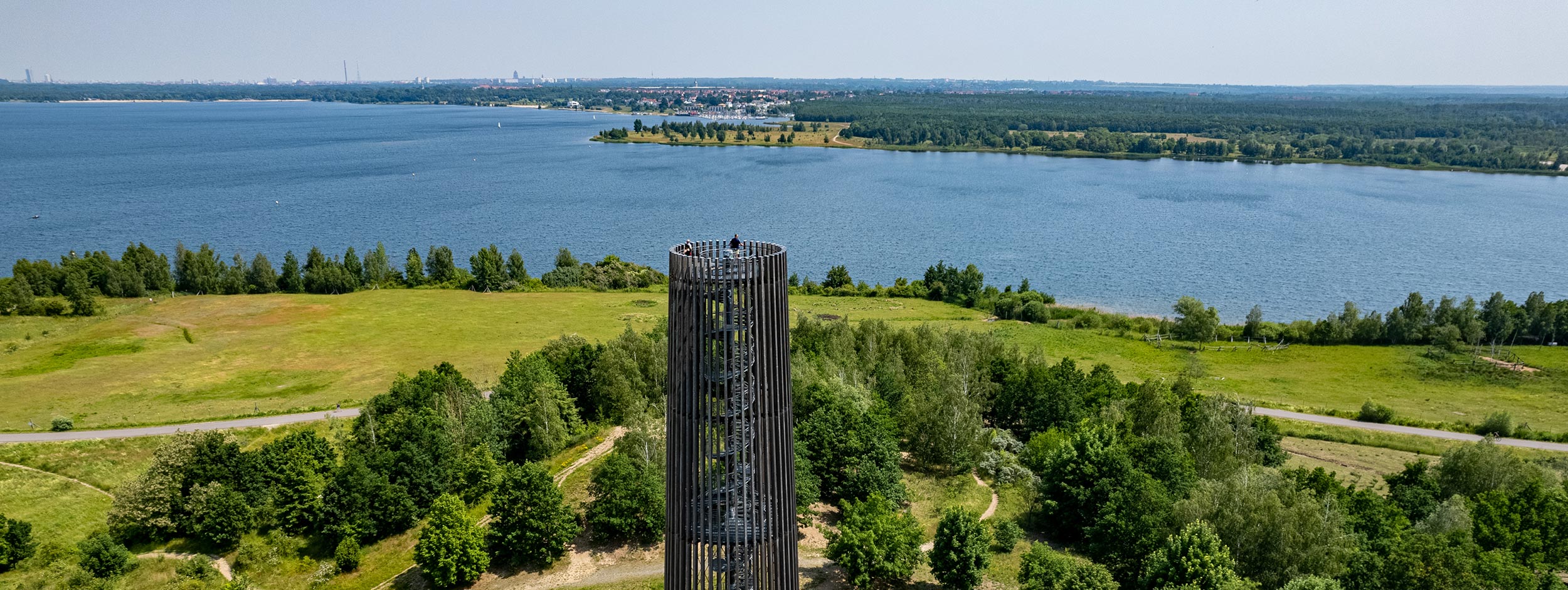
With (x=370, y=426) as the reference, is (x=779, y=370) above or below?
above

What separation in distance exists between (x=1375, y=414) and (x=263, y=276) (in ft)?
347

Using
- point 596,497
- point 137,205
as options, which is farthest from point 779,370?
point 137,205

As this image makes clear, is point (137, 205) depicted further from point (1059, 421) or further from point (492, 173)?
point (1059, 421)

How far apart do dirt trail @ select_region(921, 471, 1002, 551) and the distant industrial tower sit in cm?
1851

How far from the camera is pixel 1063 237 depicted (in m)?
128

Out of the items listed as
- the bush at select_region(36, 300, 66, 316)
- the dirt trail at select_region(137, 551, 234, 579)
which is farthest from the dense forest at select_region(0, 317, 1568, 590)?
the bush at select_region(36, 300, 66, 316)

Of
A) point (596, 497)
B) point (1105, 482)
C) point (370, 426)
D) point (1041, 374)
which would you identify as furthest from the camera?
point (1041, 374)

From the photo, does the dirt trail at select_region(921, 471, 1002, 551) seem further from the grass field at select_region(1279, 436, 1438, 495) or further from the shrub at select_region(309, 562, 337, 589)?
the shrub at select_region(309, 562, 337, 589)

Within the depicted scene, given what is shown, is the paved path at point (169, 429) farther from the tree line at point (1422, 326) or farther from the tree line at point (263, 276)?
the tree line at point (1422, 326)

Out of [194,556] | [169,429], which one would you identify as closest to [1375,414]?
[194,556]

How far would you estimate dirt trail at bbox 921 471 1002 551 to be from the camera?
37500 mm

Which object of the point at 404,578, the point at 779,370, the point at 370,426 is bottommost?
the point at 404,578

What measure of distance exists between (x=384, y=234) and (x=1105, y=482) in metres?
116

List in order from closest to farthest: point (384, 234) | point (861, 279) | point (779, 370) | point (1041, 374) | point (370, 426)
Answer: point (779, 370)
point (370, 426)
point (1041, 374)
point (861, 279)
point (384, 234)
